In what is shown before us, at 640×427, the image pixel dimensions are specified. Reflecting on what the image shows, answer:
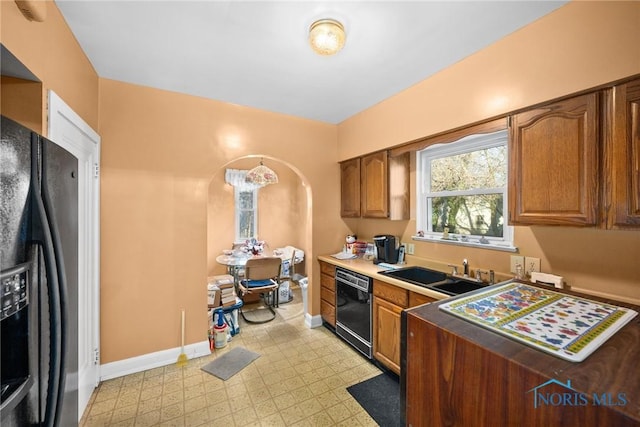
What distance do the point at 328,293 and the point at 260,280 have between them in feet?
3.49

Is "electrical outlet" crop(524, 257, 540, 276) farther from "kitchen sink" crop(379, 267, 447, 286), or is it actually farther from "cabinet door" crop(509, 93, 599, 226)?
"kitchen sink" crop(379, 267, 447, 286)

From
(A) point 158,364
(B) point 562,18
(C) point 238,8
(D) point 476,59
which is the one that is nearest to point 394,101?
(D) point 476,59

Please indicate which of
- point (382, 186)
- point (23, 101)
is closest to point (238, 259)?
point (382, 186)

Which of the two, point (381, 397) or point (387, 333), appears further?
point (387, 333)

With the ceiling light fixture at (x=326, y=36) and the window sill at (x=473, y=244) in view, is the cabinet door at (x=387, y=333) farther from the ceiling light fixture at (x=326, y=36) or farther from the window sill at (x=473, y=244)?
the ceiling light fixture at (x=326, y=36)

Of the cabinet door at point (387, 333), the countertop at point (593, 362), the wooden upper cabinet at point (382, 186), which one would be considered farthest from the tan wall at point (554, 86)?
the cabinet door at point (387, 333)

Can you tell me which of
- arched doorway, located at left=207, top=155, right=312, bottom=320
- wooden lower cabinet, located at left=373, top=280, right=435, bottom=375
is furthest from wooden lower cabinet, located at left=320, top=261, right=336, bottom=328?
arched doorway, located at left=207, top=155, right=312, bottom=320

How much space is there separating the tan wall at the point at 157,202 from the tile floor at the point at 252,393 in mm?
353

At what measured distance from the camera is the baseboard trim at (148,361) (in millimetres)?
2266

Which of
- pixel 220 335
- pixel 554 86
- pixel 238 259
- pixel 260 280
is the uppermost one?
pixel 554 86

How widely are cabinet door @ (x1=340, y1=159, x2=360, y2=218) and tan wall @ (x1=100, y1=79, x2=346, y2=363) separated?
113cm

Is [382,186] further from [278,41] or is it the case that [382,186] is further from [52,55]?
[52,55]

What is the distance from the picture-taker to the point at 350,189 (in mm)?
3314

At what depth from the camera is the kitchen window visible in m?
2.18
